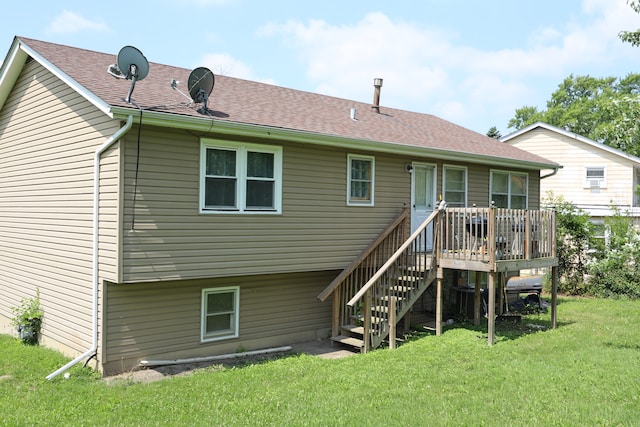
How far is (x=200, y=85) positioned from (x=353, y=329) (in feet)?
A: 17.7

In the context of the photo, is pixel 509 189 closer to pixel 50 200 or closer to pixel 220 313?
pixel 220 313

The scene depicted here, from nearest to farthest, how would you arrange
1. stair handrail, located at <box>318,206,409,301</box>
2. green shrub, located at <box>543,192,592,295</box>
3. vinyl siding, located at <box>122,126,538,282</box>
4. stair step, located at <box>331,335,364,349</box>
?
1. vinyl siding, located at <box>122,126,538,282</box>
2. stair step, located at <box>331,335,364,349</box>
3. stair handrail, located at <box>318,206,409,301</box>
4. green shrub, located at <box>543,192,592,295</box>

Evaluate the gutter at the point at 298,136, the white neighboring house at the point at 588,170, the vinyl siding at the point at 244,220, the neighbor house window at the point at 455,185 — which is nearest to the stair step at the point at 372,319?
the vinyl siding at the point at 244,220

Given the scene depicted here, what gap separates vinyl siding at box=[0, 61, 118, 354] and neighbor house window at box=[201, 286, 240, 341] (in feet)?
6.58

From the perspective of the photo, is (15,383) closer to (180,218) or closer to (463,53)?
(180,218)

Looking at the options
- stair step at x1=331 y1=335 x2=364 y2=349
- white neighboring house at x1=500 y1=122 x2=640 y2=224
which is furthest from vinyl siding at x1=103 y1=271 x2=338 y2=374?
white neighboring house at x1=500 y1=122 x2=640 y2=224

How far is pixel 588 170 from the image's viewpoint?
24.5 meters

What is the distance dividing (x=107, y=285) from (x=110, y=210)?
124 centimetres

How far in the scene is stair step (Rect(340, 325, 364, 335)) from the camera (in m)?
10.8

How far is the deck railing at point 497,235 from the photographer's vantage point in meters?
10.9

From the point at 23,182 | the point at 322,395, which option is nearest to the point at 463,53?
the point at 23,182

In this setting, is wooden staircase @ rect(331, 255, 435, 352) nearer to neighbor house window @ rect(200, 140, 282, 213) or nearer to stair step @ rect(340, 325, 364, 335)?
stair step @ rect(340, 325, 364, 335)

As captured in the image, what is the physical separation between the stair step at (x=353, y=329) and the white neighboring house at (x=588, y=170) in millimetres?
15293

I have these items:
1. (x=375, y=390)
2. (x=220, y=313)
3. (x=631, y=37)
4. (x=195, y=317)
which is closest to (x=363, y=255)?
(x=220, y=313)
